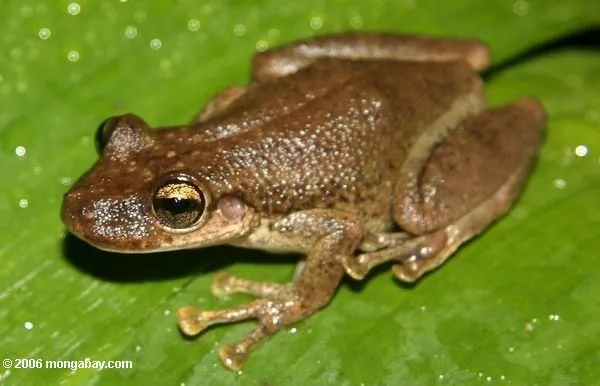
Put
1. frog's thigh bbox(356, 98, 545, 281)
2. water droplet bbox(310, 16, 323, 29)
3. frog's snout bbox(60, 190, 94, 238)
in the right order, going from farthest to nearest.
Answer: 1. water droplet bbox(310, 16, 323, 29)
2. frog's thigh bbox(356, 98, 545, 281)
3. frog's snout bbox(60, 190, 94, 238)

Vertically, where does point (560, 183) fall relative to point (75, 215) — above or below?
below

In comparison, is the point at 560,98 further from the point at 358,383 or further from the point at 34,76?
the point at 34,76

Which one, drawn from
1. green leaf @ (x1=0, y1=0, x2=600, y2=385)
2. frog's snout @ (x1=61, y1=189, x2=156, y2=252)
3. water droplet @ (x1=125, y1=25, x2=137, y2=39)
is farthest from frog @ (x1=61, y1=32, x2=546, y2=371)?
water droplet @ (x1=125, y1=25, x2=137, y2=39)

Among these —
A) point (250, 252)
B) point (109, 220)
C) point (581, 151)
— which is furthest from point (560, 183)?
point (109, 220)

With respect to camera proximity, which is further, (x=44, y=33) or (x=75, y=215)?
(x=44, y=33)

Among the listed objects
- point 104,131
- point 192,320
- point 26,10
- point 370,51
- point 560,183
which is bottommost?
point 560,183

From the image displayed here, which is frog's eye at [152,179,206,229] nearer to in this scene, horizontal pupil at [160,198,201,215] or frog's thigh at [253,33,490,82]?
horizontal pupil at [160,198,201,215]

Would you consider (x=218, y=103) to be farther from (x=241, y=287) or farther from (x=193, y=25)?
(x=241, y=287)
